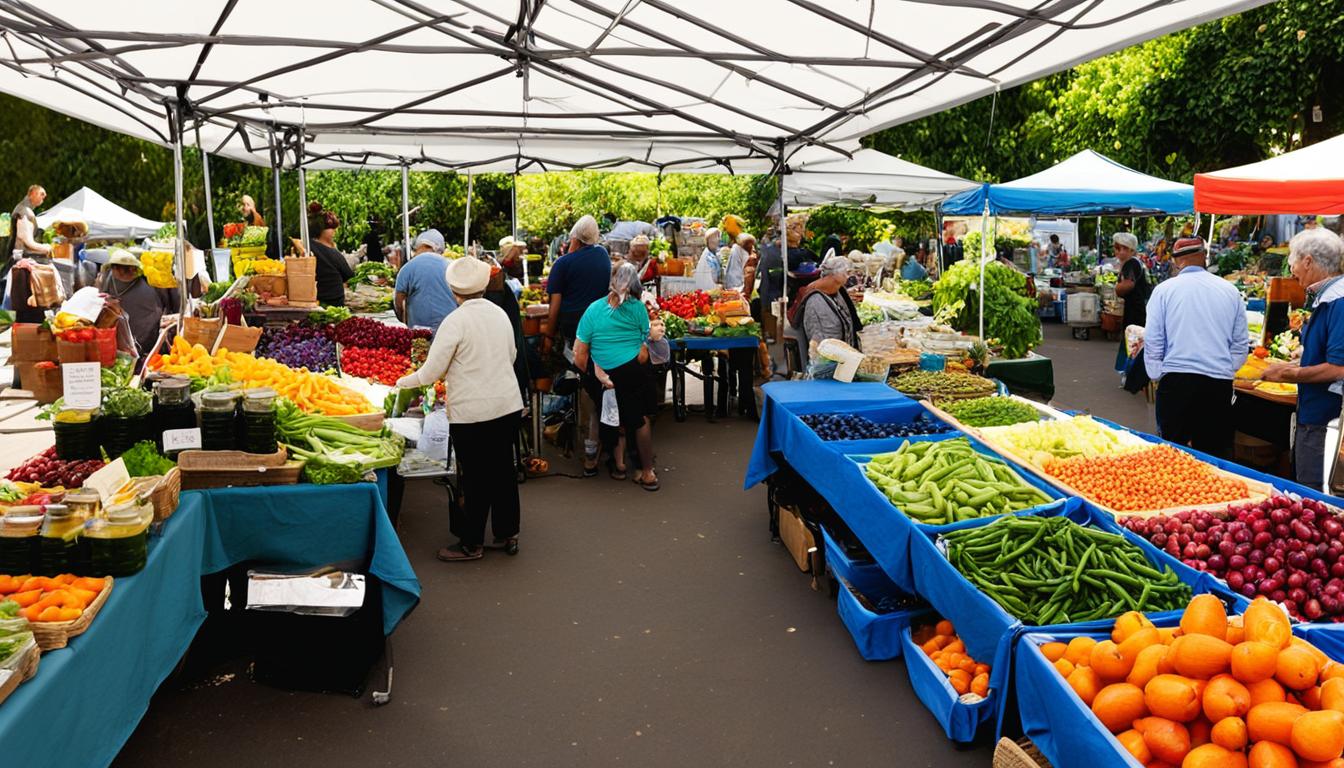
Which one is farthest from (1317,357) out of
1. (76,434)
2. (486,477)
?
(76,434)

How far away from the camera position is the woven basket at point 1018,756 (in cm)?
315

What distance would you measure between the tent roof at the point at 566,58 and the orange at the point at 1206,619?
323cm

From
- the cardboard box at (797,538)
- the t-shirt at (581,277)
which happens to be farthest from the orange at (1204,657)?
the t-shirt at (581,277)

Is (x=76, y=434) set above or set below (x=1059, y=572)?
above

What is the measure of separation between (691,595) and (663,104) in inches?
184

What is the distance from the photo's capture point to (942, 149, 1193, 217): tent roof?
10.9 metres

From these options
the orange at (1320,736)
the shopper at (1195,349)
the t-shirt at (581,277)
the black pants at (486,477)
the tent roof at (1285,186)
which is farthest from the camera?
the t-shirt at (581,277)

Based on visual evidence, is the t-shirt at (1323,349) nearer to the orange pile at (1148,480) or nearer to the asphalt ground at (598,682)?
the orange pile at (1148,480)

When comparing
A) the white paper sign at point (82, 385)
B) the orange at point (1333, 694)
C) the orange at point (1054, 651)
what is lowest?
the orange at point (1054, 651)

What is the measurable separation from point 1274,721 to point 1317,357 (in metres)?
3.97

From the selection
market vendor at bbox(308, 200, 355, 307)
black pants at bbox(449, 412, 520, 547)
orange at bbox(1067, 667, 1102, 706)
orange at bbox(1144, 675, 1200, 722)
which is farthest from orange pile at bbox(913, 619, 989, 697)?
market vendor at bbox(308, 200, 355, 307)

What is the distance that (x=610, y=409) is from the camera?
809 cm

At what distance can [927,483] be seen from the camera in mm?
4969

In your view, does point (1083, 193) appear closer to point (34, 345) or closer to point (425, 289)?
point (425, 289)
